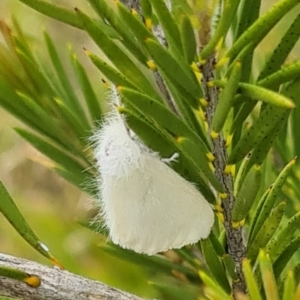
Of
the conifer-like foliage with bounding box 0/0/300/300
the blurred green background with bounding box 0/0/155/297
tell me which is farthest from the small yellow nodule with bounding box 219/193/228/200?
the blurred green background with bounding box 0/0/155/297

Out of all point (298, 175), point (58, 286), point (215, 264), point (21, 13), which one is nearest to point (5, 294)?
point (58, 286)

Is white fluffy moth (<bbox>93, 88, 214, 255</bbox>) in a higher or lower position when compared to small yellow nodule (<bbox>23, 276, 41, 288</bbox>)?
lower

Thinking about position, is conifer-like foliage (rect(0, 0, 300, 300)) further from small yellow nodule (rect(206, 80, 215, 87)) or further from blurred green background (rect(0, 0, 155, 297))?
blurred green background (rect(0, 0, 155, 297))

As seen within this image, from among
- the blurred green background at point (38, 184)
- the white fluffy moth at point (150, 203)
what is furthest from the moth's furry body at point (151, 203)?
the blurred green background at point (38, 184)

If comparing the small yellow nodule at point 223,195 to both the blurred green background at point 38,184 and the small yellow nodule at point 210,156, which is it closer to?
the small yellow nodule at point 210,156

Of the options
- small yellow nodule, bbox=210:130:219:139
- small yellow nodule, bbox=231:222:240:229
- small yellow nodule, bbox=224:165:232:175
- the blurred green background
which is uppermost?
small yellow nodule, bbox=210:130:219:139

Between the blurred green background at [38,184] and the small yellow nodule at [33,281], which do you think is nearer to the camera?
the small yellow nodule at [33,281]

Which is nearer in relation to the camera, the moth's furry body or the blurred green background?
the moth's furry body
